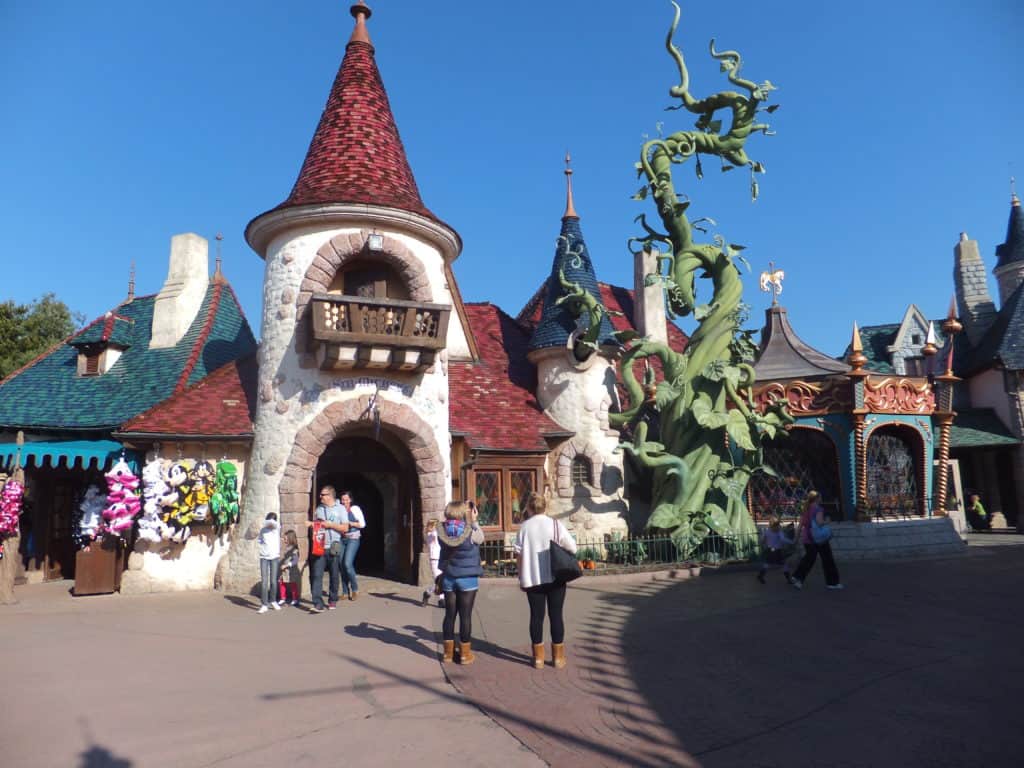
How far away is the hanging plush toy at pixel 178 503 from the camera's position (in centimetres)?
1104

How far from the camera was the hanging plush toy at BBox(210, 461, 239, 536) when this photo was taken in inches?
443

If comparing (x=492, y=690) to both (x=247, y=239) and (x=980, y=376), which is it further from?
(x=980, y=376)

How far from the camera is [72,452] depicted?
11.9 meters

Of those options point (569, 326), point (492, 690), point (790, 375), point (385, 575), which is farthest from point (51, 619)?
point (790, 375)

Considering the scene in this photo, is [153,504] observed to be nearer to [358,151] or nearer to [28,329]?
[358,151]

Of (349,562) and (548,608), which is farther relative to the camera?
(349,562)

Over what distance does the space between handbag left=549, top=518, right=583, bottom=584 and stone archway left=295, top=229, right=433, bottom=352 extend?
6694 millimetres

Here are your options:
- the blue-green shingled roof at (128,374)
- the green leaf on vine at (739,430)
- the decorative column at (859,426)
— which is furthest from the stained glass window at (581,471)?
the blue-green shingled roof at (128,374)

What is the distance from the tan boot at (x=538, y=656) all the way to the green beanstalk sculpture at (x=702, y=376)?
767cm

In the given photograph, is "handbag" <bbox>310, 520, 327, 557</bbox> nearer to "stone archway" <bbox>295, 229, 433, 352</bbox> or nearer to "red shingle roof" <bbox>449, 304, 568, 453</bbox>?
"stone archway" <bbox>295, 229, 433, 352</bbox>

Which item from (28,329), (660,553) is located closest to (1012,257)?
(660,553)

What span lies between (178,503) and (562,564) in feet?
25.8

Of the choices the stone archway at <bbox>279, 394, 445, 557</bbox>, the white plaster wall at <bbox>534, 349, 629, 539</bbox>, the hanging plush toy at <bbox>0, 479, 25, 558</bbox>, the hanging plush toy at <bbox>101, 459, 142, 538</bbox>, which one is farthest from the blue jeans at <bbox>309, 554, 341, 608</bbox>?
the white plaster wall at <bbox>534, 349, 629, 539</bbox>

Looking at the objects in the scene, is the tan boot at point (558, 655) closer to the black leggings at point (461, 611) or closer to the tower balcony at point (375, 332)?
the black leggings at point (461, 611)
